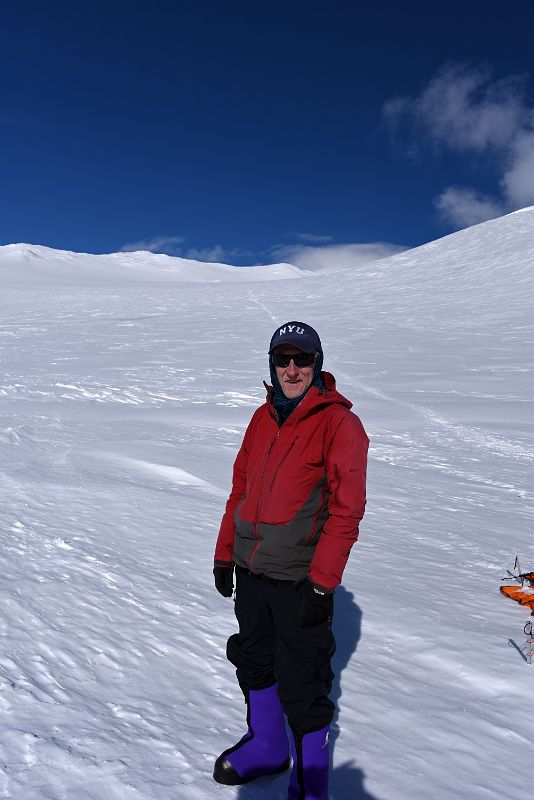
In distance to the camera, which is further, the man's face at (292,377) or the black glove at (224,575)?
the black glove at (224,575)

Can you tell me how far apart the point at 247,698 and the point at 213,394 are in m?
10.1

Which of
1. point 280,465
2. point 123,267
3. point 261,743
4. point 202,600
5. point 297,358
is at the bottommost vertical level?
point 261,743

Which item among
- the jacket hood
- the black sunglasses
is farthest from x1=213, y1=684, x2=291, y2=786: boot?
the black sunglasses

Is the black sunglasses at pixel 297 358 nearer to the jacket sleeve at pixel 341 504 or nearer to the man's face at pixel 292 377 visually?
the man's face at pixel 292 377

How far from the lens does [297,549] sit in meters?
2.29

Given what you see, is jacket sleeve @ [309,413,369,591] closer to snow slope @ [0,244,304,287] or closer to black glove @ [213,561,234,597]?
black glove @ [213,561,234,597]

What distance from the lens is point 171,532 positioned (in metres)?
4.74

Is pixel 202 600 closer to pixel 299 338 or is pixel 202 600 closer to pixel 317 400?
pixel 317 400

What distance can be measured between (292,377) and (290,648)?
3.34ft

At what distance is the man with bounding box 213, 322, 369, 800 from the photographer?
87.5 inches

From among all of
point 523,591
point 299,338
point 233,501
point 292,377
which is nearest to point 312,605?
point 233,501

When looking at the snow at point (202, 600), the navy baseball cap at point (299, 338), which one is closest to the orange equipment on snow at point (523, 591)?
the snow at point (202, 600)

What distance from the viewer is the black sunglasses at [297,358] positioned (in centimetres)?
237

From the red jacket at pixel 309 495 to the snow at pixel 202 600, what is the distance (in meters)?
0.92
